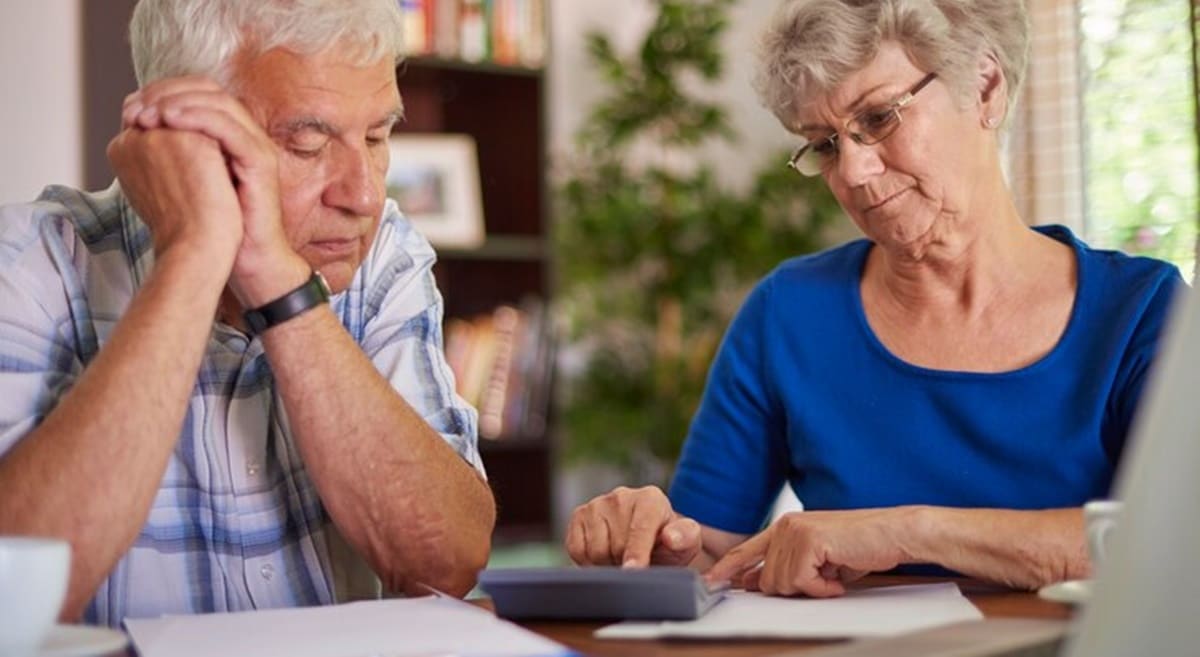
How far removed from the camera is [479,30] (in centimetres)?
400

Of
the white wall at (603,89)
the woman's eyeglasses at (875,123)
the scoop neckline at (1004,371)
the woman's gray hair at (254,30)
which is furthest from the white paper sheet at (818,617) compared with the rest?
the white wall at (603,89)

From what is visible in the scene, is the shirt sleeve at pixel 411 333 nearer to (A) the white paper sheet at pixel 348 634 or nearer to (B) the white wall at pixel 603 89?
(A) the white paper sheet at pixel 348 634

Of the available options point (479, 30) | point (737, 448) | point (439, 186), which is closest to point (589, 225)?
point (439, 186)

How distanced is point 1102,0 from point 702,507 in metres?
1.97

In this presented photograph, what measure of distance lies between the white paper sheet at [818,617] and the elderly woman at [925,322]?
1.19 ft

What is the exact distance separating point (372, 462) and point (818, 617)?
51 cm

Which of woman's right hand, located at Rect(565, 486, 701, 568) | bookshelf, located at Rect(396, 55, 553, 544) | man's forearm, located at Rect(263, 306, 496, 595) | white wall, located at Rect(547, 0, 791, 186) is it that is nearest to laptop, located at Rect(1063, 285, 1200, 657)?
woman's right hand, located at Rect(565, 486, 701, 568)

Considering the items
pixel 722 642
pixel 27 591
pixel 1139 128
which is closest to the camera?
pixel 27 591

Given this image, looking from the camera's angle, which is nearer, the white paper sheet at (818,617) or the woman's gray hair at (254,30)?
the white paper sheet at (818,617)

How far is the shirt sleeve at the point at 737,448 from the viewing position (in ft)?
5.82

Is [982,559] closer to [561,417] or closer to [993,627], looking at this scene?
[993,627]

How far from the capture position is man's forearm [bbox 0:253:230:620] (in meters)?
1.19

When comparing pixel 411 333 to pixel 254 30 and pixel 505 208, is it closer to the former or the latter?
pixel 254 30

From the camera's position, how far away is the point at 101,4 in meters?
3.26
